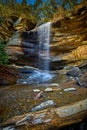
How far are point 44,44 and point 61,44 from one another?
126cm

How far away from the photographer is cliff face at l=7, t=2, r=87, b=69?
1470 cm

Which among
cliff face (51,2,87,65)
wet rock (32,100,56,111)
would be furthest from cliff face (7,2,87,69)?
wet rock (32,100,56,111)

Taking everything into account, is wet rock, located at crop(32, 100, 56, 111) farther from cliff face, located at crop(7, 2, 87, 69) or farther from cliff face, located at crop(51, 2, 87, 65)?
cliff face, located at crop(51, 2, 87, 65)

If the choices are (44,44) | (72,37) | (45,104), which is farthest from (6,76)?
(72,37)

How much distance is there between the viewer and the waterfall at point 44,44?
49.0ft

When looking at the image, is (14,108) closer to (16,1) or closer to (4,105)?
(4,105)

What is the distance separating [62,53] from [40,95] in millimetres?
8408

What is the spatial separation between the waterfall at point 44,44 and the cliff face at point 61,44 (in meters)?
0.27

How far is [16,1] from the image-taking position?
2016cm

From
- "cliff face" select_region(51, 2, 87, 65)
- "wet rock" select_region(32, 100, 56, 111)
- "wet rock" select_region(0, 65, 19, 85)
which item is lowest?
"wet rock" select_region(0, 65, 19, 85)

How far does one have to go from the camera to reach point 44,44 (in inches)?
603

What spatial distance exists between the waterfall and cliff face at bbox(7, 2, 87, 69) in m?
0.27

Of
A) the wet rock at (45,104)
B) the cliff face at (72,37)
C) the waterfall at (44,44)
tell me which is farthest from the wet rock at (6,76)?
the cliff face at (72,37)

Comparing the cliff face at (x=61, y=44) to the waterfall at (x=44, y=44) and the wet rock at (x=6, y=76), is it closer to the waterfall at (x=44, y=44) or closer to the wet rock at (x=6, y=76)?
the waterfall at (x=44, y=44)
